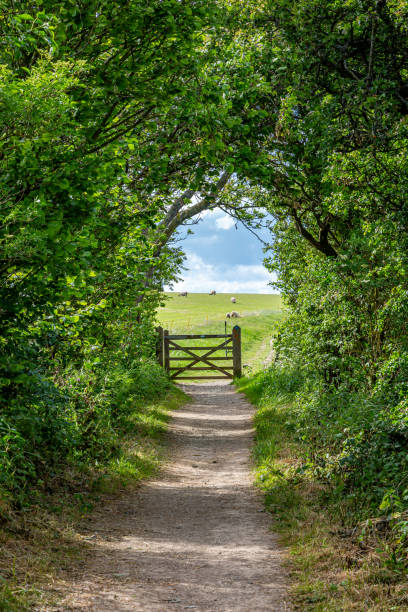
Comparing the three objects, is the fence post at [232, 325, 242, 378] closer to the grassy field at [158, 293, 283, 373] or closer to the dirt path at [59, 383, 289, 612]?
the grassy field at [158, 293, 283, 373]

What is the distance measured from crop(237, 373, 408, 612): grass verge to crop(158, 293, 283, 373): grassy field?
15.2 m

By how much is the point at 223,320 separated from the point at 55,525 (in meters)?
41.0

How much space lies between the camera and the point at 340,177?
8336 mm

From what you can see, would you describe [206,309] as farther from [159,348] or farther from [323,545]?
[323,545]

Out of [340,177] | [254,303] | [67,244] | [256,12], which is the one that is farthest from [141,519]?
[254,303]

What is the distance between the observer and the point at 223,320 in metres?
47.6

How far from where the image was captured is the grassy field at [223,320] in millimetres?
36056

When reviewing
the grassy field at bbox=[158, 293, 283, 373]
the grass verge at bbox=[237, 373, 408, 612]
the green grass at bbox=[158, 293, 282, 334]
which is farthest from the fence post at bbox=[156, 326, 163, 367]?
the grass verge at bbox=[237, 373, 408, 612]

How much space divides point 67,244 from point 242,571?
3.91 m

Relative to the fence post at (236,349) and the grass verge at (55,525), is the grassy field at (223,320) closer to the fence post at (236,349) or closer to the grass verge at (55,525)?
the fence post at (236,349)

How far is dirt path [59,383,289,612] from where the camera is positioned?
5242mm

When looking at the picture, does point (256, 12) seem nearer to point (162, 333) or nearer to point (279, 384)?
point (279, 384)

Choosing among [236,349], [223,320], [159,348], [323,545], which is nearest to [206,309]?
[223,320]

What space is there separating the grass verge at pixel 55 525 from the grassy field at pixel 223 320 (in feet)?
46.7
